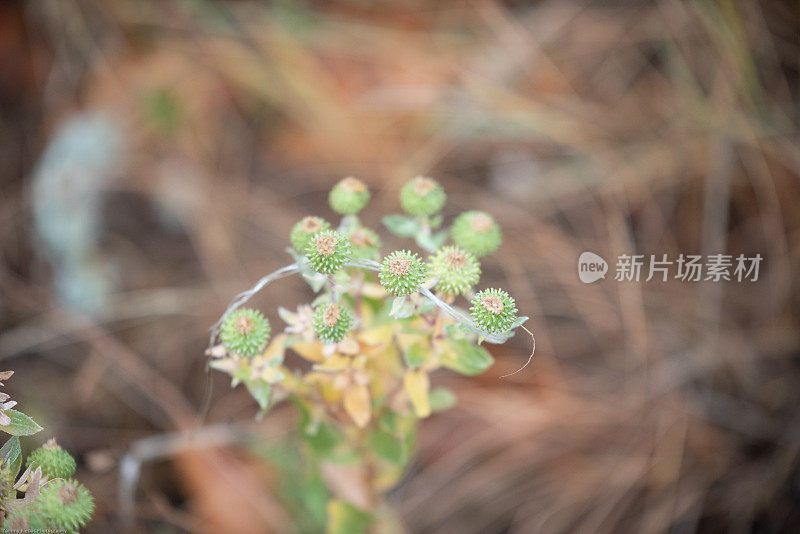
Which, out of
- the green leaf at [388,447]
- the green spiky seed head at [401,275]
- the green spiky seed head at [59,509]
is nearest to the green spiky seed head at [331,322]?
the green spiky seed head at [401,275]

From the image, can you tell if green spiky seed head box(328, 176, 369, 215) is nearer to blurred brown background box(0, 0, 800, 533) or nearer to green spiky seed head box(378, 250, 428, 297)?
green spiky seed head box(378, 250, 428, 297)

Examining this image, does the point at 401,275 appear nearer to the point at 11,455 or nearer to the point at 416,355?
the point at 416,355

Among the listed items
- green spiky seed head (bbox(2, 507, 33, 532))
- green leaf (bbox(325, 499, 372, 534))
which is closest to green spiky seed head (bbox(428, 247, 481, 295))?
green leaf (bbox(325, 499, 372, 534))

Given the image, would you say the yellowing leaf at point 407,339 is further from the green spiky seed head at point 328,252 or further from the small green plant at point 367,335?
the green spiky seed head at point 328,252

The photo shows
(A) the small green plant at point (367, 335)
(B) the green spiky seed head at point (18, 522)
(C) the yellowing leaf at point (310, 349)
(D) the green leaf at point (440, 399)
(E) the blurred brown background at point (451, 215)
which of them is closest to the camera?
(B) the green spiky seed head at point (18, 522)

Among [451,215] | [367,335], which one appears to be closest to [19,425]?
[367,335]

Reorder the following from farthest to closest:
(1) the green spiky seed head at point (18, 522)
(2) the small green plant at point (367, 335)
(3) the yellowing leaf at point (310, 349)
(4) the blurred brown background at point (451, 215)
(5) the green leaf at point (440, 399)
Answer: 1. (4) the blurred brown background at point (451, 215)
2. (5) the green leaf at point (440, 399)
3. (3) the yellowing leaf at point (310, 349)
4. (2) the small green plant at point (367, 335)
5. (1) the green spiky seed head at point (18, 522)

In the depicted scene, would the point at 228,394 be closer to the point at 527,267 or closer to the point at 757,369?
the point at 527,267
